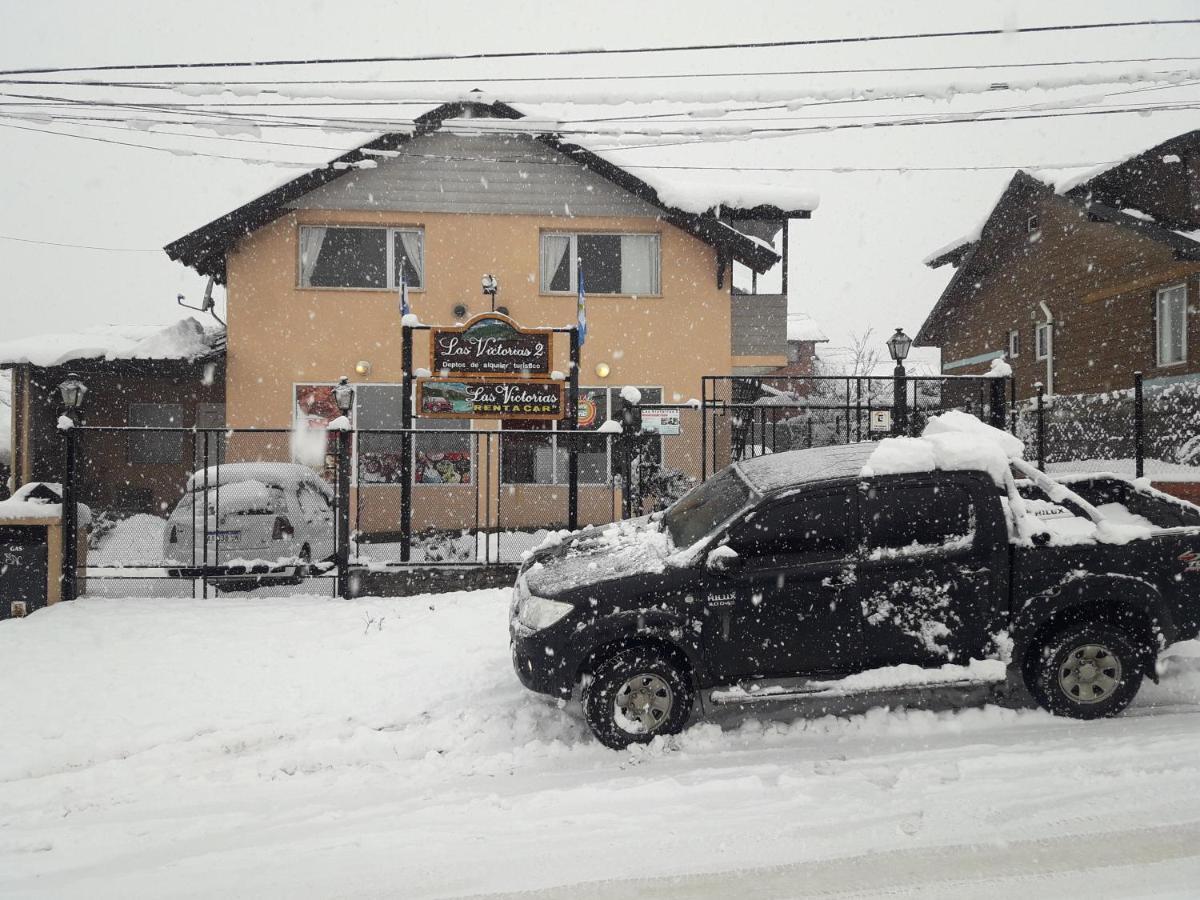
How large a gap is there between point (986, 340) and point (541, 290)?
14.6 metres

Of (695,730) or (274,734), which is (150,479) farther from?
(695,730)

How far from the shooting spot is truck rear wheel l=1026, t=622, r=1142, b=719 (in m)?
4.72

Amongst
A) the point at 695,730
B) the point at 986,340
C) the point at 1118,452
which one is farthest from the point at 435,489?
the point at 986,340

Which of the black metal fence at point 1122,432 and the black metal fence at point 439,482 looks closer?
the black metal fence at point 439,482

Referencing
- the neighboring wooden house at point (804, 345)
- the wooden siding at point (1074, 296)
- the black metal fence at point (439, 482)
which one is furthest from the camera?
the neighboring wooden house at point (804, 345)

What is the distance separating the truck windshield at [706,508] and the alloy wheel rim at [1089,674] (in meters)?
2.23

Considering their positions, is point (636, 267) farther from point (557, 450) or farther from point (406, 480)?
point (406, 480)

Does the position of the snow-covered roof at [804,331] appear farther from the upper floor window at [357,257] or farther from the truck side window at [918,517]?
the truck side window at [918,517]

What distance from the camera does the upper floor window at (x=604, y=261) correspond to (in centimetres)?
1534

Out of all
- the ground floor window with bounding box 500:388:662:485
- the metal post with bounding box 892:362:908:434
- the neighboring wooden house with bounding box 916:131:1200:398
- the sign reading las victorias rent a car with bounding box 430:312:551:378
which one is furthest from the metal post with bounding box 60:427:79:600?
the neighboring wooden house with bounding box 916:131:1200:398

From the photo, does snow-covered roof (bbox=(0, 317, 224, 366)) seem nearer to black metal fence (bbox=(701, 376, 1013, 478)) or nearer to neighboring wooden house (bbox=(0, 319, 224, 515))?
neighboring wooden house (bbox=(0, 319, 224, 515))

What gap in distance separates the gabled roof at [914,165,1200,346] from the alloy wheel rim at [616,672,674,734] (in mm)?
14779

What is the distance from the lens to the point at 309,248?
1502 centimetres

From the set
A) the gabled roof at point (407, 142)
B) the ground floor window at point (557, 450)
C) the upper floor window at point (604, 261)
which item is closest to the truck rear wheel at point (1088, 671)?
the ground floor window at point (557, 450)
